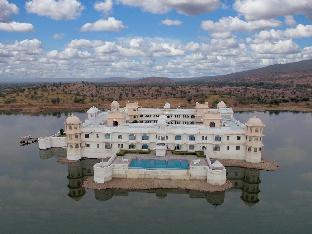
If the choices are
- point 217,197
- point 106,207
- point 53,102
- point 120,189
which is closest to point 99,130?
point 120,189

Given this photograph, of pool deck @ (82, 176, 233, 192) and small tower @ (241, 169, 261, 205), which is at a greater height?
pool deck @ (82, 176, 233, 192)

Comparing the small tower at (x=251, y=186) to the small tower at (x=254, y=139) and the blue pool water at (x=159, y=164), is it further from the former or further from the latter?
the blue pool water at (x=159, y=164)

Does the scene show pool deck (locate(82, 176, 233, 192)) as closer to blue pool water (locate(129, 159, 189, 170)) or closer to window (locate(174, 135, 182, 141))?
blue pool water (locate(129, 159, 189, 170))

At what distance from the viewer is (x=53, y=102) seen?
143125 mm

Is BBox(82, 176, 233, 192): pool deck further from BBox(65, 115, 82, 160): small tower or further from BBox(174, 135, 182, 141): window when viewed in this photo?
BBox(65, 115, 82, 160): small tower

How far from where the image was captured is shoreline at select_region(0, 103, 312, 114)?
13000 centimetres

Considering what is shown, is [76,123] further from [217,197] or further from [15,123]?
[15,123]

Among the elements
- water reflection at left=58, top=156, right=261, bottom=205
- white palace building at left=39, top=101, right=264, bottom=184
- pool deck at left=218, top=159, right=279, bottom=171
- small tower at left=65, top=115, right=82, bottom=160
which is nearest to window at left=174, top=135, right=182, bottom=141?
white palace building at left=39, top=101, right=264, bottom=184

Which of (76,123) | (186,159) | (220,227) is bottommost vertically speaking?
(220,227)

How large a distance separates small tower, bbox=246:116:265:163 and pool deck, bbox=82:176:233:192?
10.1 m

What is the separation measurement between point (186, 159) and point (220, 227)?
1690 centimetres

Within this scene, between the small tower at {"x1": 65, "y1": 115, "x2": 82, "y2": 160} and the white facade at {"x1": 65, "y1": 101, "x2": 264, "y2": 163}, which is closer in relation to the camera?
the white facade at {"x1": 65, "y1": 101, "x2": 264, "y2": 163}

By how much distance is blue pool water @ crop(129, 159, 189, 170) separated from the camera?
50.2m

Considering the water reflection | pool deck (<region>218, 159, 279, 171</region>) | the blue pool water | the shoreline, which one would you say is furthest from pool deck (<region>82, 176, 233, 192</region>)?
the shoreline
